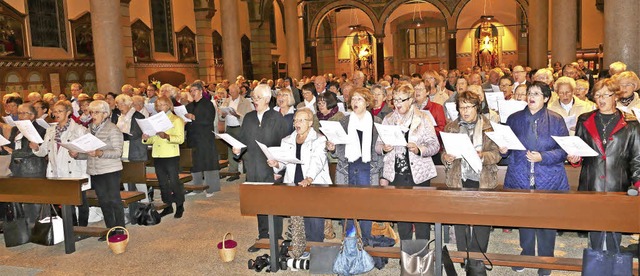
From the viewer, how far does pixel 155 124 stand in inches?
281

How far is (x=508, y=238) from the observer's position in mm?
6398

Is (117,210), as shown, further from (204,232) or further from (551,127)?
(551,127)

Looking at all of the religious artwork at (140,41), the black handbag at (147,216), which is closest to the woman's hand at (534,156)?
the black handbag at (147,216)

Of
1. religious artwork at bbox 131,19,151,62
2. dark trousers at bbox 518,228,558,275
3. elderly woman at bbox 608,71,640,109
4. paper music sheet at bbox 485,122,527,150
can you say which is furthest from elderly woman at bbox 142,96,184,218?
religious artwork at bbox 131,19,151,62

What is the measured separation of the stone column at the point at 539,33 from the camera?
19.2 metres

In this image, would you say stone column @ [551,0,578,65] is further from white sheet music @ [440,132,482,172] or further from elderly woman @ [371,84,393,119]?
white sheet music @ [440,132,482,172]

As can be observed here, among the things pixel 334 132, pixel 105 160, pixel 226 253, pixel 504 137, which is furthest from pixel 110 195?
pixel 504 137

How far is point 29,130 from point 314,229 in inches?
156

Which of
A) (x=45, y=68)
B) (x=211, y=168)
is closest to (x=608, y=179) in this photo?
(x=211, y=168)

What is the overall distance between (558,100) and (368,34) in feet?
84.8

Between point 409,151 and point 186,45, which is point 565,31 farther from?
point 186,45

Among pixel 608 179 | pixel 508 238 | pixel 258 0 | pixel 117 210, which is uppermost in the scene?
pixel 258 0

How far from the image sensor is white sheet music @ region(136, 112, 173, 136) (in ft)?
23.0

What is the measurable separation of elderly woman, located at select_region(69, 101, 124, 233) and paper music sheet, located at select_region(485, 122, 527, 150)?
14.3ft
